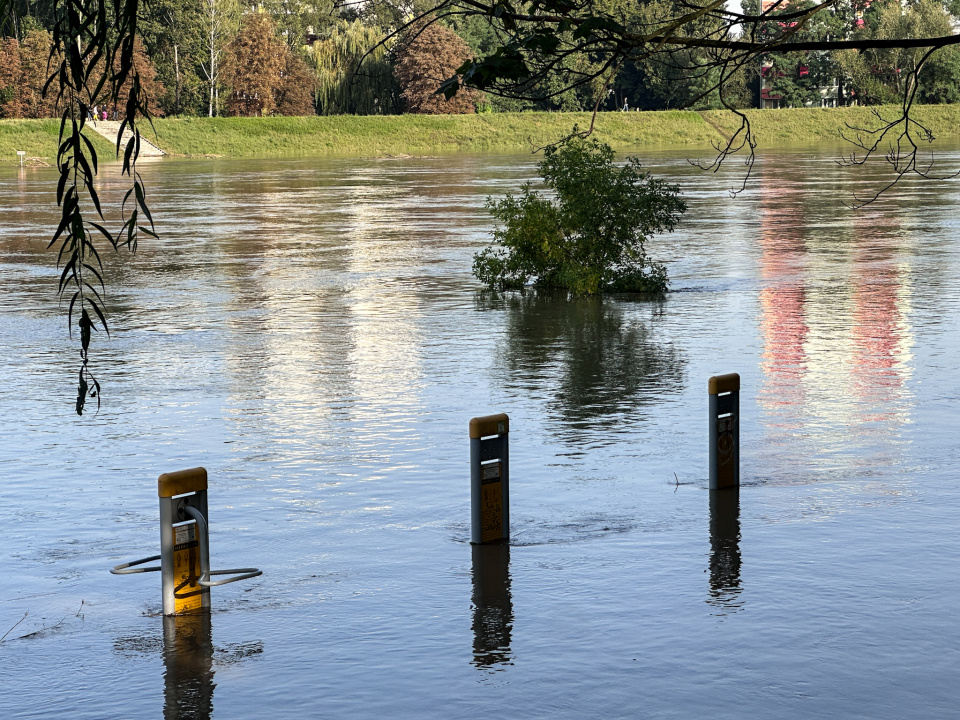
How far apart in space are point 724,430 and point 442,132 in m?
91.9

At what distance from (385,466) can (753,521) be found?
9.32 ft

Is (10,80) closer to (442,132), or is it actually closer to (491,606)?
(442,132)

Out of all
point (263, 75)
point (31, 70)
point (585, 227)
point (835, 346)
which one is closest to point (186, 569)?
point (835, 346)

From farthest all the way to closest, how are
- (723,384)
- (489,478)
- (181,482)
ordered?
(723,384) → (489,478) → (181,482)

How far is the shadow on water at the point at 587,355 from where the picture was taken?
42.5 ft

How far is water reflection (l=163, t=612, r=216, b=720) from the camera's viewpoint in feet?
19.9

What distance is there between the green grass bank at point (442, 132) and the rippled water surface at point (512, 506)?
2717 inches

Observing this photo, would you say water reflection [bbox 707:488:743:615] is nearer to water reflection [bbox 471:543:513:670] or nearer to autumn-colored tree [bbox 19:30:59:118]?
water reflection [bbox 471:543:513:670]

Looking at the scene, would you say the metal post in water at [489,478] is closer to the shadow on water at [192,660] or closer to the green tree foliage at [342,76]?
the shadow on water at [192,660]

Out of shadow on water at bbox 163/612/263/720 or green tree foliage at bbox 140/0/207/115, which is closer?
shadow on water at bbox 163/612/263/720

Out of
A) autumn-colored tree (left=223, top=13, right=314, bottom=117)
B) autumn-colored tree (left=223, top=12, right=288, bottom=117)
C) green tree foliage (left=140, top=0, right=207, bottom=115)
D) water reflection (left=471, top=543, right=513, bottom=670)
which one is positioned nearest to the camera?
water reflection (left=471, top=543, right=513, bottom=670)

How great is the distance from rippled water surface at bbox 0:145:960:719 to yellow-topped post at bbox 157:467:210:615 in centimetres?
17

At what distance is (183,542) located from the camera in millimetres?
7016

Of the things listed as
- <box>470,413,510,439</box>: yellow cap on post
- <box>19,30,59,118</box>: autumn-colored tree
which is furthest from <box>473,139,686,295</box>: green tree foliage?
<box>19,30,59,118</box>: autumn-colored tree
